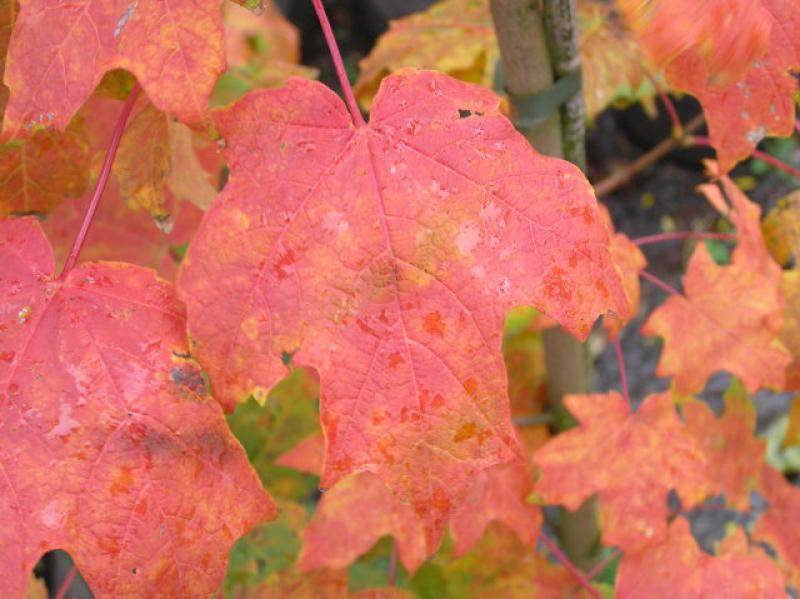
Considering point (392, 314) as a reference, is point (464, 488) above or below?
below


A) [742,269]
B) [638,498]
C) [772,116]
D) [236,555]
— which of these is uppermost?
[772,116]

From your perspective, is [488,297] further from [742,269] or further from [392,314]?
[742,269]

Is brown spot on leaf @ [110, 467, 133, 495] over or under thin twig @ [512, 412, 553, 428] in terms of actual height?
over

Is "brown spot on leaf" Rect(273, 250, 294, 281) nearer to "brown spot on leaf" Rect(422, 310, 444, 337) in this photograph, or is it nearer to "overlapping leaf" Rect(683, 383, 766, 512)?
"brown spot on leaf" Rect(422, 310, 444, 337)

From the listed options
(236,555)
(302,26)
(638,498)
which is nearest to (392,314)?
(638,498)

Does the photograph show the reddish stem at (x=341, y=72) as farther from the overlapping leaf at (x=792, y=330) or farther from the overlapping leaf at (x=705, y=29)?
the overlapping leaf at (x=792, y=330)

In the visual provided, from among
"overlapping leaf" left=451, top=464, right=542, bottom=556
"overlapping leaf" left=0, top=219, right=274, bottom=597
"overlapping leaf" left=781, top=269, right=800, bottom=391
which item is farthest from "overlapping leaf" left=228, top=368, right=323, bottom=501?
"overlapping leaf" left=0, top=219, right=274, bottom=597

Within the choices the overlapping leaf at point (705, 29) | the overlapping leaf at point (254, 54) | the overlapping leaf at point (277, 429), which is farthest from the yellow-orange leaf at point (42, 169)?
the overlapping leaf at point (277, 429)

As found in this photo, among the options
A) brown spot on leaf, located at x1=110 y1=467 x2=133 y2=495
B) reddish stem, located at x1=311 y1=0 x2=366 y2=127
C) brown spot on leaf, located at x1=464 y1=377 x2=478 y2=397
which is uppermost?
reddish stem, located at x1=311 y1=0 x2=366 y2=127
